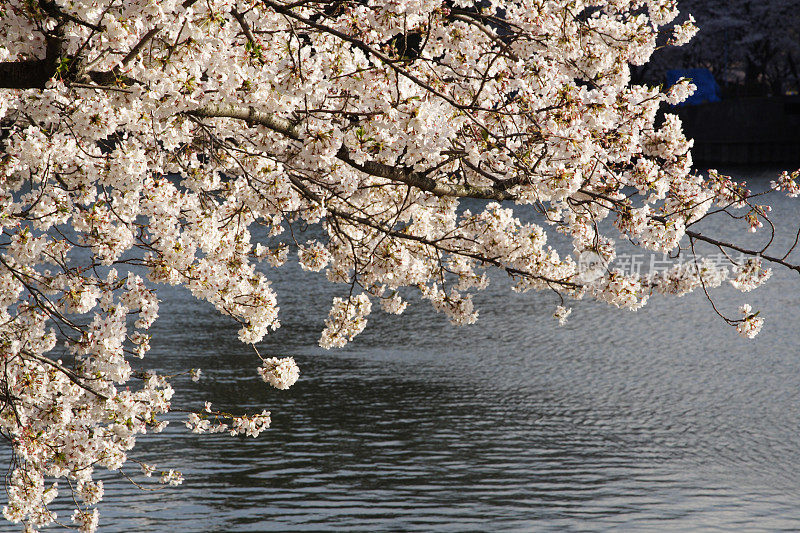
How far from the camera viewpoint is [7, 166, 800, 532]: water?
10531mm

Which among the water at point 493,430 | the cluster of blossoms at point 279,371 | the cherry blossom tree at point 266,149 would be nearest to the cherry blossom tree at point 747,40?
the water at point 493,430

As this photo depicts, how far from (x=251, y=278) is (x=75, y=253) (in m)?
22.0

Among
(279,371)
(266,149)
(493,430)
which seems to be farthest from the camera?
(493,430)

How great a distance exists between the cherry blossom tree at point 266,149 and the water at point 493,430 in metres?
3.76

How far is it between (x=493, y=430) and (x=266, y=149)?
761cm

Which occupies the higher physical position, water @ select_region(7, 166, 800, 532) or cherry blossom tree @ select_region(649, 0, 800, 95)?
cherry blossom tree @ select_region(649, 0, 800, 95)

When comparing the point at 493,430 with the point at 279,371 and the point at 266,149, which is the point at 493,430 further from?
the point at 266,149

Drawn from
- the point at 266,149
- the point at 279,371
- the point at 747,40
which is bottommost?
the point at 279,371

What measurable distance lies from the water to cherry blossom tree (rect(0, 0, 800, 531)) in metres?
3.76

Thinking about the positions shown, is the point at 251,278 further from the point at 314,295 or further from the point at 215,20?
the point at 314,295

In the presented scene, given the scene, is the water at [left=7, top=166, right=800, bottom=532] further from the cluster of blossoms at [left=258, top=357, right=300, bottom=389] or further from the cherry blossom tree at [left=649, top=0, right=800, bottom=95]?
the cherry blossom tree at [left=649, top=0, right=800, bottom=95]

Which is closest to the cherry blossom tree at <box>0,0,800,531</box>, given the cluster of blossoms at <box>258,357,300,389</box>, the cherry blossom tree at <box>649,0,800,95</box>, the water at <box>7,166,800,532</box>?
the cluster of blossoms at <box>258,357,300,389</box>

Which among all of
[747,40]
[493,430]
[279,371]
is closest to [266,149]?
[279,371]

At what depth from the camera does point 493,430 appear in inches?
520
